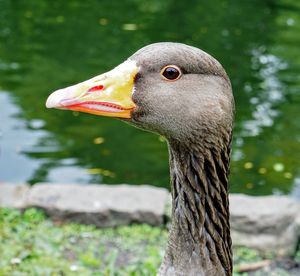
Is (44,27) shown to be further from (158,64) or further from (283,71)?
(158,64)

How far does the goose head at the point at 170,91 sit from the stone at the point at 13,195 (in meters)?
3.27

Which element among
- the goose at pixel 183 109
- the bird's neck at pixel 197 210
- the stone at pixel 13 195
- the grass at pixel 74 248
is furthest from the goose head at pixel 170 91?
the stone at pixel 13 195

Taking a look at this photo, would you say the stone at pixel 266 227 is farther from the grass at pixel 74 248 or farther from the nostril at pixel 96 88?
the nostril at pixel 96 88

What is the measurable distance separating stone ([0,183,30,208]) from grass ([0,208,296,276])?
0.09 m

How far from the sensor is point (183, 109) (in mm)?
2928

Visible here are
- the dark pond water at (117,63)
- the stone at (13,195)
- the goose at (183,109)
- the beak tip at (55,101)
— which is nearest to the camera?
the beak tip at (55,101)

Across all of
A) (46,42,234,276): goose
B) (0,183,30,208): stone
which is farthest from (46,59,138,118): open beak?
(0,183,30,208): stone

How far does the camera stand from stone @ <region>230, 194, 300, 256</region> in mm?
5648

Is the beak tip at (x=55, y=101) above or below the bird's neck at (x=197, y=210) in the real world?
above

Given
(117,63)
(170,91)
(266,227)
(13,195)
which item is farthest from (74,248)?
(117,63)

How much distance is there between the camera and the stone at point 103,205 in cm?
588

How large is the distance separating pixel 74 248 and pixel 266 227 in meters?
1.54

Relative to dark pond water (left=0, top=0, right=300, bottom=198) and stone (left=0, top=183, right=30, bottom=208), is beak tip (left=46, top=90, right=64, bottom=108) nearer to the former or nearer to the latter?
stone (left=0, top=183, right=30, bottom=208)

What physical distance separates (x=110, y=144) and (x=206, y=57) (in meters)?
5.23
